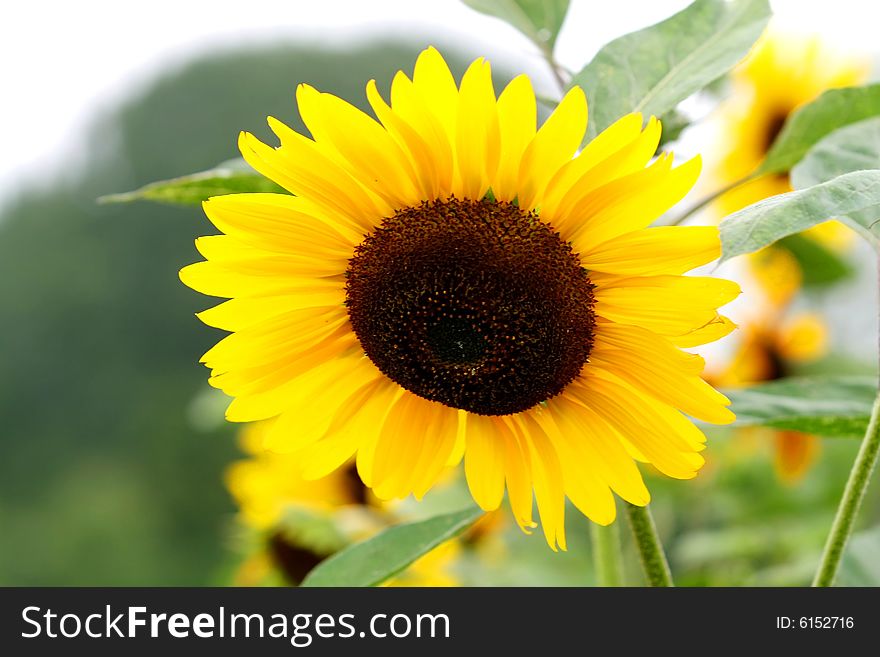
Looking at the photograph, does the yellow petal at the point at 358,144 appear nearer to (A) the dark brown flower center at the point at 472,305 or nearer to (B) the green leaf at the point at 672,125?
(A) the dark brown flower center at the point at 472,305

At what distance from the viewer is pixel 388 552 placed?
27.5 inches

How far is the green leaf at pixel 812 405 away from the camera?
68 cm

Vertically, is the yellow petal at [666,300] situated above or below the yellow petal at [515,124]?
below

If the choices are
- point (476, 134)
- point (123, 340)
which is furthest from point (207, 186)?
point (123, 340)

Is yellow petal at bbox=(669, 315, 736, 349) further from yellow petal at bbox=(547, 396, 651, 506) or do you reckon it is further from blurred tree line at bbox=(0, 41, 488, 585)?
blurred tree line at bbox=(0, 41, 488, 585)

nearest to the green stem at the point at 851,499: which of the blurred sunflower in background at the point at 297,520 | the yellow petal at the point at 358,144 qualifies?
the yellow petal at the point at 358,144

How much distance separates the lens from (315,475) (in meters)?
0.65

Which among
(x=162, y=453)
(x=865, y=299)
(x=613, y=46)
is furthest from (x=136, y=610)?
(x=162, y=453)

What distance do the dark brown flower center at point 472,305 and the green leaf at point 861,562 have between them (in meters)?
0.32

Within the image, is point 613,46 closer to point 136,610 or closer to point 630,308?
point 630,308

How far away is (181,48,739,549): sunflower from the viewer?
56cm

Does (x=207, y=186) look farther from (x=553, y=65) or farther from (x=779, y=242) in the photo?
(x=779, y=242)

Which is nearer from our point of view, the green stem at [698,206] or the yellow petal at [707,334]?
the yellow petal at [707,334]

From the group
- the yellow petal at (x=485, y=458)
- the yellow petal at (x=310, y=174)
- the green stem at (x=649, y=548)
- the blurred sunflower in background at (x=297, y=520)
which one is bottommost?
the green stem at (x=649, y=548)
